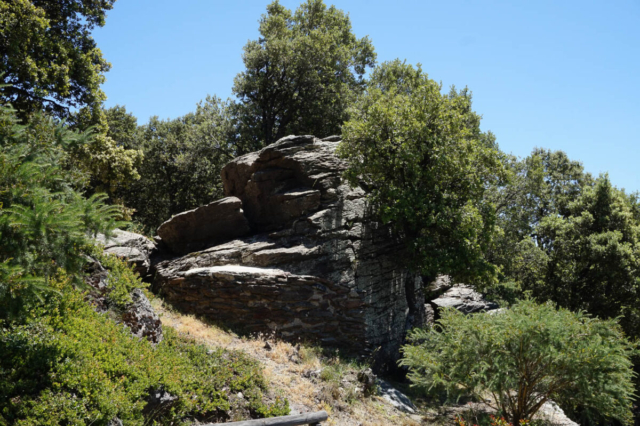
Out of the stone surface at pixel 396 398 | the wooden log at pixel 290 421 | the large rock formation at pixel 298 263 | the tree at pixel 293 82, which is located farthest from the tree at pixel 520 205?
the wooden log at pixel 290 421

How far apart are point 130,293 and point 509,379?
33.3ft

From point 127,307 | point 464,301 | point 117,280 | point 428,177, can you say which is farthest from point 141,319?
point 464,301

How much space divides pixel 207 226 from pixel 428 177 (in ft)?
32.7

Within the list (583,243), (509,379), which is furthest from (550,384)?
(583,243)

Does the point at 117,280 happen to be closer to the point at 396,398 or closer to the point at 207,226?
the point at 207,226

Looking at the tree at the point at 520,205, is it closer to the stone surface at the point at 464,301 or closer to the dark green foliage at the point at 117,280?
the stone surface at the point at 464,301

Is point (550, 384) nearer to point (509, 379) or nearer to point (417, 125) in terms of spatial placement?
point (509, 379)

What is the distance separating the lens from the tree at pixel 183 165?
30.2 meters

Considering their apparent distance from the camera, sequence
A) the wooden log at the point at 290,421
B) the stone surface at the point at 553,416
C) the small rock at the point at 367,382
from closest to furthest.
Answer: the wooden log at the point at 290,421 < the stone surface at the point at 553,416 < the small rock at the point at 367,382

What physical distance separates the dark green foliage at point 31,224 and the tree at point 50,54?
8.20 meters

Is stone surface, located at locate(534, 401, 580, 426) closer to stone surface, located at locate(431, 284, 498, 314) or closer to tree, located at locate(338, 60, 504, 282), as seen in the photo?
tree, located at locate(338, 60, 504, 282)

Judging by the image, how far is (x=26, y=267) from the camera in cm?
646

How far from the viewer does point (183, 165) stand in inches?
1201

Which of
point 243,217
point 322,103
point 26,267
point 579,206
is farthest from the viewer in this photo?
point 322,103
